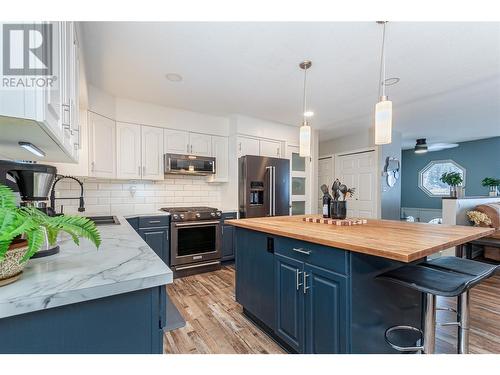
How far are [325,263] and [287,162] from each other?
→ 9.63 feet

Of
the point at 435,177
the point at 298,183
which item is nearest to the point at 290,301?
the point at 298,183

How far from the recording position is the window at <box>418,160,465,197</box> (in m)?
6.58

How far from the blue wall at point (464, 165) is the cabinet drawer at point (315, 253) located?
6.92 m

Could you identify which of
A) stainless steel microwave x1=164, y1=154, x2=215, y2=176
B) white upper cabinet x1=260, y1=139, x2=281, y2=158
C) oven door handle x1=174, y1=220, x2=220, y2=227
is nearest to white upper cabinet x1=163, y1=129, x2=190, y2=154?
stainless steel microwave x1=164, y1=154, x2=215, y2=176

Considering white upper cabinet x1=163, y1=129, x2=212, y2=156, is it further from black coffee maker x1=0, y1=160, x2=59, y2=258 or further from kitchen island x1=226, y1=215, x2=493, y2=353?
black coffee maker x1=0, y1=160, x2=59, y2=258

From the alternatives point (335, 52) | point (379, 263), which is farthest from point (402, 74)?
point (379, 263)

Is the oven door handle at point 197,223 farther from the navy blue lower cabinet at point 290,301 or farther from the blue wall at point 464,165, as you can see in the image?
the blue wall at point 464,165

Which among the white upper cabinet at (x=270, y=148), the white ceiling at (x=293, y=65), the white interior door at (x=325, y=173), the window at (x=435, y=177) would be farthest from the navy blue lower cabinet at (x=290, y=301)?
the window at (x=435, y=177)

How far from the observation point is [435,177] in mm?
6891

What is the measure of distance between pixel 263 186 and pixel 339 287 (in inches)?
105

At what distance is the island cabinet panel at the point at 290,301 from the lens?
154 cm

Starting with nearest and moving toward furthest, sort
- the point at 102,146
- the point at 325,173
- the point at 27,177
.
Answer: the point at 27,177, the point at 102,146, the point at 325,173
